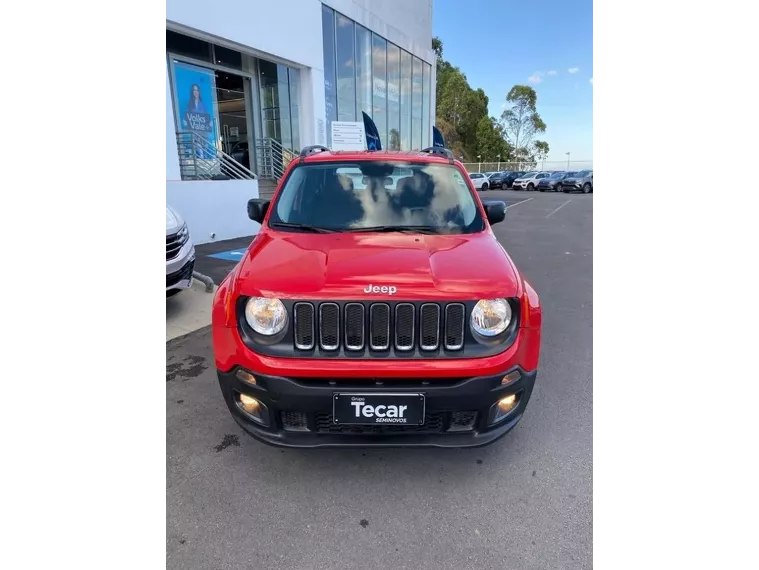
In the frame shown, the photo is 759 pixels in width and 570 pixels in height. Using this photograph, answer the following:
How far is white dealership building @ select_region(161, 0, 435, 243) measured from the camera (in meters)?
9.90

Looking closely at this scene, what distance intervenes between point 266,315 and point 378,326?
0.58 metres

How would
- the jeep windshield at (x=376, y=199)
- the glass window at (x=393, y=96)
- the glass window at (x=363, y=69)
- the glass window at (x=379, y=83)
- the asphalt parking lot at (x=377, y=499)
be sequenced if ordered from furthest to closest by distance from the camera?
the glass window at (x=393, y=96) < the glass window at (x=379, y=83) < the glass window at (x=363, y=69) < the jeep windshield at (x=376, y=199) < the asphalt parking lot at (x=377, y=499)

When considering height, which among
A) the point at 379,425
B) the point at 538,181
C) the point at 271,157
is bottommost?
the point at 379,425

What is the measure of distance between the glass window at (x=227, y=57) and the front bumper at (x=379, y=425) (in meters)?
13.1

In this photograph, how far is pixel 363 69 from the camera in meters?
18.4

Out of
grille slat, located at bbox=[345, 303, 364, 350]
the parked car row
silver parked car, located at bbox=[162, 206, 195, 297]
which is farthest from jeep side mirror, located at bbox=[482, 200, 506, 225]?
the parked car row

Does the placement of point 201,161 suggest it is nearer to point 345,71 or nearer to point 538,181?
point 345,71

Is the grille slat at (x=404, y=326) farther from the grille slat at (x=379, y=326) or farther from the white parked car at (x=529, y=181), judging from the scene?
the white parked car at (x=529, y=181)

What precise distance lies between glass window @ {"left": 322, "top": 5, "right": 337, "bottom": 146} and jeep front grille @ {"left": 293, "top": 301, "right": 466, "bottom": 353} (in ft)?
48.2

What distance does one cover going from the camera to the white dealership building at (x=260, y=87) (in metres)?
9.90

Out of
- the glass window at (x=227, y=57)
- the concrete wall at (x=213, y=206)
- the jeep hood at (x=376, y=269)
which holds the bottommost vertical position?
the jeep hood at (x=376, y=269)

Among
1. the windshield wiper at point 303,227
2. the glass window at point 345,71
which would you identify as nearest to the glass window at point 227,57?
the glass window at point 345,71

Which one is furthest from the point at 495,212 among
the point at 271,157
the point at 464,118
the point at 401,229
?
the point at 464,118
